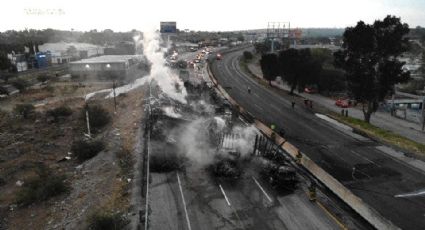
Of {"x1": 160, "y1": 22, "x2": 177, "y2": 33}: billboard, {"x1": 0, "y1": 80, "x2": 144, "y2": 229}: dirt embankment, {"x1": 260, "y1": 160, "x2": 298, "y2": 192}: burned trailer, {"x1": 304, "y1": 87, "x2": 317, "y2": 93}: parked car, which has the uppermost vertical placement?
{"x1": 160, "y1": 22, "x2": 177, "y2": 33}: billboard

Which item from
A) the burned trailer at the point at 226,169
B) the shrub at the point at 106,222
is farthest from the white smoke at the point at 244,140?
the shrub at the point at 106,222

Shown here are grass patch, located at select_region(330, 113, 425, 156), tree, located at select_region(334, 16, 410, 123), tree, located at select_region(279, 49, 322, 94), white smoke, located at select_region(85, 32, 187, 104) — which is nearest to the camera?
grass patch, located at select_region(330, 113, 425, 156)

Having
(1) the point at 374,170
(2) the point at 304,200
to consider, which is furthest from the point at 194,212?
(1) the point at 374,170

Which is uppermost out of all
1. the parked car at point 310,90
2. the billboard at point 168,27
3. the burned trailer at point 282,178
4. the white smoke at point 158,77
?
the billboard at point 168,27

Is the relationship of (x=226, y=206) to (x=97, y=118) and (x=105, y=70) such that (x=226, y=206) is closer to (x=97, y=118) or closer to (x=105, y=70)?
(x=97, y=118)

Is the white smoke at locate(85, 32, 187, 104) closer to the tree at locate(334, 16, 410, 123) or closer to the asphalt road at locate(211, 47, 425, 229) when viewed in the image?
the asphalt road at locate(211, 47, 425, 229)

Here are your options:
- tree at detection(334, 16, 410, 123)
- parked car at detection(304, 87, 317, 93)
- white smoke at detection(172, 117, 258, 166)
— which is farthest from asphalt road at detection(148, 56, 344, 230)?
parked car at detection(304, 87, 317, 93)

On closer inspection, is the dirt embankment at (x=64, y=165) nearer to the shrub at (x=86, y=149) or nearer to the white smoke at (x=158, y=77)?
the shrub at (x=86, y=149)
